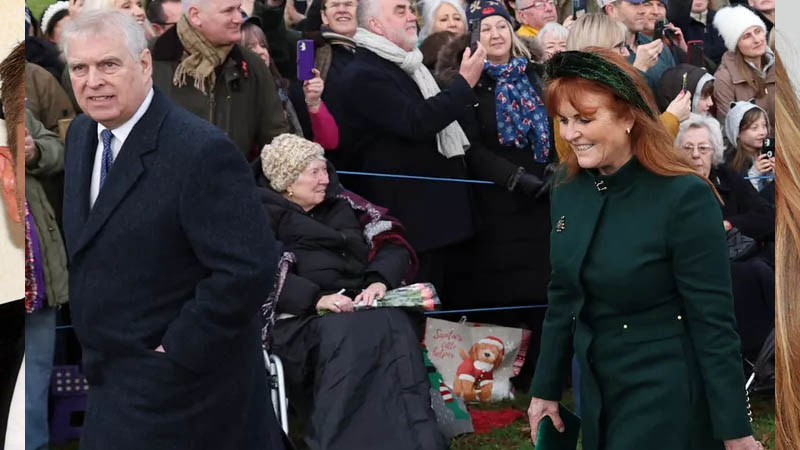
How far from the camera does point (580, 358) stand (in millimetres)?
3342

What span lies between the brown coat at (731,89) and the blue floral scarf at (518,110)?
870 millimetres

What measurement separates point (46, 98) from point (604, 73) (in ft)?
7.12

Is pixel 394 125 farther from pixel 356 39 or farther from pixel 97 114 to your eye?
pixel 97 114

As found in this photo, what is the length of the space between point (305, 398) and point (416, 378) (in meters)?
0.43

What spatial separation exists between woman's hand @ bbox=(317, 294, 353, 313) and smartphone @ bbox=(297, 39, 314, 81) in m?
0.89

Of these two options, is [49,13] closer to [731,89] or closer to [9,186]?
[9,186]

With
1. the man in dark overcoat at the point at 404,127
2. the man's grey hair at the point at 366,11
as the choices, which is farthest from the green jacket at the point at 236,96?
the man's grey hair at the point at 366,11

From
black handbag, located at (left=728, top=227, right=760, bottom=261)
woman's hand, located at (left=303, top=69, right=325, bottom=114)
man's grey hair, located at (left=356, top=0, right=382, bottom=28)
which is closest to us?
woman's hand, located at (left=303, top=69, right=325, bottom=114)

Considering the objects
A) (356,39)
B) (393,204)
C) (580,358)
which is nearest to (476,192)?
(393,204)

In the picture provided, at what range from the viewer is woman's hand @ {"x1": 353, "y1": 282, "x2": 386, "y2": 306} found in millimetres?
4945

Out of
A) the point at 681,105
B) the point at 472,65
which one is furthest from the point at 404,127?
the point at 681,105

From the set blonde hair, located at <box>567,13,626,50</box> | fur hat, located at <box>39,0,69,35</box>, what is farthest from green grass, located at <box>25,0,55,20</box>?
blonde hair, located at <box>567,13,626,50</box>

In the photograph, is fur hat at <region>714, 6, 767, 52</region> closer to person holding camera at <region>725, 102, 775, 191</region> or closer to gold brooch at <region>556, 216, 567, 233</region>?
person holding camera at <region>725, 102, 775, 191</region>

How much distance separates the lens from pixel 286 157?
4988mm
